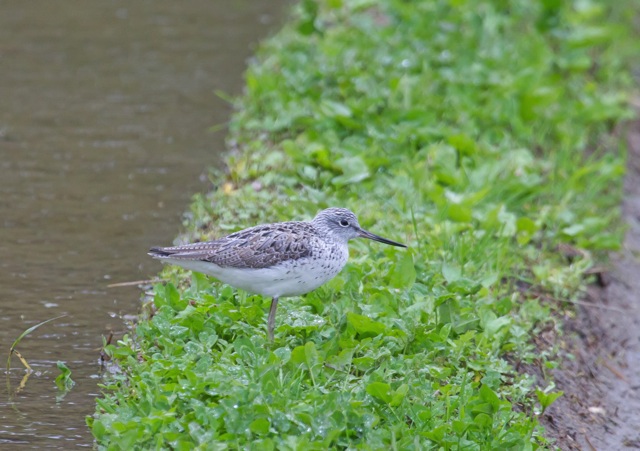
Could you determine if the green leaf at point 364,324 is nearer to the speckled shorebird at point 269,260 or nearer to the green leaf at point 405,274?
the speckled shorebird at point 269,260

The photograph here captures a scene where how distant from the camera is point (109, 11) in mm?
11516

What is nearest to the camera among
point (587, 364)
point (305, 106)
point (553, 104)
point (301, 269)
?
point (301, 269)

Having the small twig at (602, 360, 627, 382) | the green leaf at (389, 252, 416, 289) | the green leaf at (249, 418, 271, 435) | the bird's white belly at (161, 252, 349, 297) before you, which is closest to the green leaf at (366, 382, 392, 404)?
the green leaf at (249, 418, 271, 435)

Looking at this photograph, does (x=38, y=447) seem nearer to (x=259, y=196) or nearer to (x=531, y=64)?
(x=259, y=196)

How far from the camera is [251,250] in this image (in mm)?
5668

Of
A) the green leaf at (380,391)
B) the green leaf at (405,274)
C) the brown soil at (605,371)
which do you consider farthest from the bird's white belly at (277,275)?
the brown soil at (605,371)

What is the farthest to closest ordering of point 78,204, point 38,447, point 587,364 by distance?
point 78,204 → point 587,364 → point 38,447

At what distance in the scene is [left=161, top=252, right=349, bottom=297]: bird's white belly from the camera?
556 centimetres

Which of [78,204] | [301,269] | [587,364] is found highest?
[301,269]

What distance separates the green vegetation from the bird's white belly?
0.20 meters

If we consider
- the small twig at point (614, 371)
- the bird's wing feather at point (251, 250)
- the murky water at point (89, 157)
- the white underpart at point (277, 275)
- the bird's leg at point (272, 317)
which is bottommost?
the small twig at point (614, 371)

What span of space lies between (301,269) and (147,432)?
1215 mm

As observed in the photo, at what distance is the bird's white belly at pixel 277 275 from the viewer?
5.56m

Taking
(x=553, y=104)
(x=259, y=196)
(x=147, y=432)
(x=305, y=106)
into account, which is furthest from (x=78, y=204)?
(x=553, y=104)
